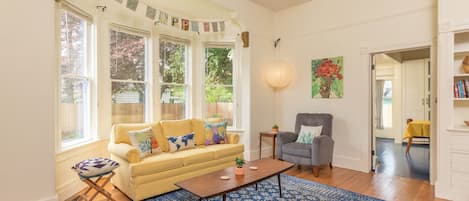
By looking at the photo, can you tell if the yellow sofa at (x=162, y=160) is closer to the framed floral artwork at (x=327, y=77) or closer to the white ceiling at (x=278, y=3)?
the framed floral artwork at (x=327, y=77)

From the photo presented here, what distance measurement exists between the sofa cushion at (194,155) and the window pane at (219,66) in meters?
1.76

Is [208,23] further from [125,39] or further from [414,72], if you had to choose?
[414,72]

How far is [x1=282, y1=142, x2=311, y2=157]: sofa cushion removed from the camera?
3808 millimetres

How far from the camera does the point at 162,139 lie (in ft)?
11.7

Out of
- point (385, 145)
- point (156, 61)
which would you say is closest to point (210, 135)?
point (156, 61)

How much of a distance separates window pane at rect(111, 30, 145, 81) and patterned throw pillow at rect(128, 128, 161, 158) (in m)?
1.15

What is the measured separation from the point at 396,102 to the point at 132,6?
304 inches

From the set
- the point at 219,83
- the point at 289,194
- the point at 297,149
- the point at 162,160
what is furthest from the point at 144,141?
the point at 297,149

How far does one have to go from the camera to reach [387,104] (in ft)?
26.0

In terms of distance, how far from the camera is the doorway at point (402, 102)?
5.80m

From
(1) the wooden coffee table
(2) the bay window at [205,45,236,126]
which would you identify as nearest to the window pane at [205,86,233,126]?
(2) the bay window at [205,45,236,126]

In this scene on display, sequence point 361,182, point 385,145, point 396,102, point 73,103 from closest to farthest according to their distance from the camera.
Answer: point 73,103
point 361,182
point 385,145
point 396,102

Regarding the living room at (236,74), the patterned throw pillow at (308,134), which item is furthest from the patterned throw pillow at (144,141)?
the patterned throw pillow at (308,134)

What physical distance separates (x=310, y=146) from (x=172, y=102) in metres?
2.55
